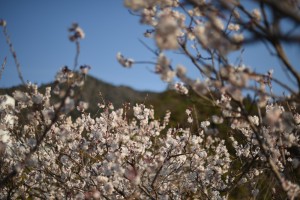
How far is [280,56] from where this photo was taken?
6.96 ft

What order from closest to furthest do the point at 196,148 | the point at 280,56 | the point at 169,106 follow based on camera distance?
the point at 280,56 → the point at 196,148 → the point at 169,106

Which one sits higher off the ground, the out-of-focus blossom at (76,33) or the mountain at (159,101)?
the mountain at (159,101)

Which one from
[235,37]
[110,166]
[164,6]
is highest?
[164,6]

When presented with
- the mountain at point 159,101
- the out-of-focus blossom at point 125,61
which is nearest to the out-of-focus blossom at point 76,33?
the out-of-focus blossom at point 125,61

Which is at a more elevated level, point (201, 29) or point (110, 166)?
point (201, 29)

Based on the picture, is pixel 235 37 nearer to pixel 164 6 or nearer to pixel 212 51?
pixel 212 51

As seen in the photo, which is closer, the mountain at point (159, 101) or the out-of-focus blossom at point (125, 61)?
the out-of-focus blossom at point (125, 61)

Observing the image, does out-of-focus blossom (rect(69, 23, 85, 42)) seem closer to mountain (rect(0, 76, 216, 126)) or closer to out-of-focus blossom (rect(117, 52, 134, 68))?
out-of-focus blossom (rect(117, 52, 134, 68))

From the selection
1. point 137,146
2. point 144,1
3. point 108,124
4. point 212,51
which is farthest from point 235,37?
point 108,124

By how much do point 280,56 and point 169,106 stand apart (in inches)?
831

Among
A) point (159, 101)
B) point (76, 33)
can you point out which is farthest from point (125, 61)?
point (159, 101)

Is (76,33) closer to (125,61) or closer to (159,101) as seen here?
(125,61)

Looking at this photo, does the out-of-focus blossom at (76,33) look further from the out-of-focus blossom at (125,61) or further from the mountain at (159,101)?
the mountain at (159,101)

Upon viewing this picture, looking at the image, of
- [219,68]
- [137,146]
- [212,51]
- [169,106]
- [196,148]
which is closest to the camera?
[219,68]
